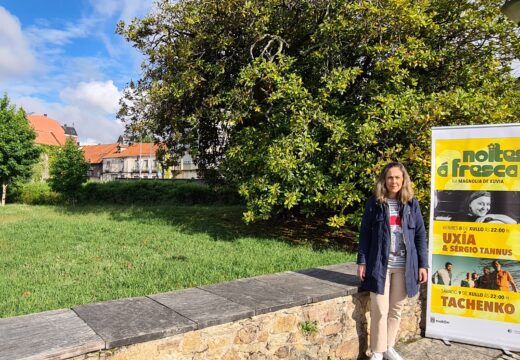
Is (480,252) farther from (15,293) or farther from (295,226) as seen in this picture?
(295,226)

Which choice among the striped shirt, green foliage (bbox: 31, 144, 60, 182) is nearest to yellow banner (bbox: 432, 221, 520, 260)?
the striped shirt

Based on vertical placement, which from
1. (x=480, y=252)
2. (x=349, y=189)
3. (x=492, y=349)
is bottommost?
(x=492, y=349)

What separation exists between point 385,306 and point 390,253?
0.47 metres

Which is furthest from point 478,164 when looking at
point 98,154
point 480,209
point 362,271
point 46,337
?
point 98,154

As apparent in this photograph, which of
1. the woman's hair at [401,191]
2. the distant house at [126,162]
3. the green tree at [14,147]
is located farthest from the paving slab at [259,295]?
the distant house at [126,162]

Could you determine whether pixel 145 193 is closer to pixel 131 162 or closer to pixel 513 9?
pixel 513 9

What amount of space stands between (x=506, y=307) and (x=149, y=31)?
941 centimetres

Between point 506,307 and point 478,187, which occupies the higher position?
point 478,187

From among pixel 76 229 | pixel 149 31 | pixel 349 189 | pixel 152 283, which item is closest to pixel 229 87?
pixel 149 31

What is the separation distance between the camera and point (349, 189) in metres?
7.39

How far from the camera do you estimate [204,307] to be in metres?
3.08

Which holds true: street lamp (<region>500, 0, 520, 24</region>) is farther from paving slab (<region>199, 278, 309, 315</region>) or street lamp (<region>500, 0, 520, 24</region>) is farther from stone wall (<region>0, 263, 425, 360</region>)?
paving slab (<region>199, 278, 309, 315</region>)

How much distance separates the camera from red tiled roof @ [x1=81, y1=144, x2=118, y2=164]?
9000cm

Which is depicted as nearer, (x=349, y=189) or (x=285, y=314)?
(x=285, y=314)
